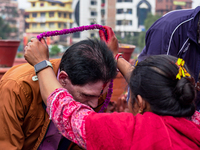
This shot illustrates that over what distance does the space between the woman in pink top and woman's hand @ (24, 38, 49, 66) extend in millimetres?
346

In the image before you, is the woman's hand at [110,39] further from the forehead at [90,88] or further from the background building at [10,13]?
the background building at [10,13]

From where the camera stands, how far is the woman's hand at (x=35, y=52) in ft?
5.37

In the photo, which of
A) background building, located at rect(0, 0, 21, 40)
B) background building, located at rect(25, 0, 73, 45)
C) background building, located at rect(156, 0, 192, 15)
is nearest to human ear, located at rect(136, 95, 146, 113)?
background building, located at rect(156, 0, 192, 15)

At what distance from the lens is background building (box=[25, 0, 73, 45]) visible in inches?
1483

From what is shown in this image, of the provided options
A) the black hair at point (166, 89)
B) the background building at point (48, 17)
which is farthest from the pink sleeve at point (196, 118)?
the background building at point (48, 17)

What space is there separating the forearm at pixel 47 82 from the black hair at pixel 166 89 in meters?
0.53

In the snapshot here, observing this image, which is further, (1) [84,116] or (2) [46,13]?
(2) [46,13]

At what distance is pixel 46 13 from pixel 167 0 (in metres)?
20.8

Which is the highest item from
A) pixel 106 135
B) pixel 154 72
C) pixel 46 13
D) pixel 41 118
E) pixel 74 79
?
pixel 46 13

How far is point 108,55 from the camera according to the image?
1.75 m

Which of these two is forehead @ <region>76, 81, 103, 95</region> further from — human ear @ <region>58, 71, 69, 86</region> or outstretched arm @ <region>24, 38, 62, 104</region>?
outstretched arm @ <region>24, 38, 62, 104</region>

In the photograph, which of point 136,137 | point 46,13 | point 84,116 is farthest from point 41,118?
point 46,13

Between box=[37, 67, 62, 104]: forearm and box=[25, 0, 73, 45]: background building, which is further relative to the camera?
box=[25, 0, 73, 45]: background building

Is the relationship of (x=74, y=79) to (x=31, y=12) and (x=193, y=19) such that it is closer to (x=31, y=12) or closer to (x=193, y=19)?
(x=193, y=19)
